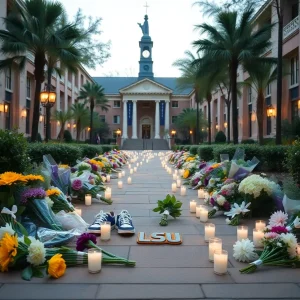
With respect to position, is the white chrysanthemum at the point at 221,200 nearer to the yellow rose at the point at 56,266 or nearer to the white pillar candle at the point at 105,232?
the white pillar candle at the point at 105,232

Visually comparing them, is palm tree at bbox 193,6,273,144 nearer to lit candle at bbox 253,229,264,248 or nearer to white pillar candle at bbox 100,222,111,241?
lit candle at bbox 253,229,264,248

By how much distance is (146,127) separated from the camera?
70625 millimetres

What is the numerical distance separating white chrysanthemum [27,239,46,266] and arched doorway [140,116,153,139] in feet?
217

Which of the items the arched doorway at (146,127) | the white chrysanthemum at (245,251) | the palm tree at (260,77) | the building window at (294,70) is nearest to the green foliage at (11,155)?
the white chrysanthemum at (245,251)

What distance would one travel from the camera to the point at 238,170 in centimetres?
745

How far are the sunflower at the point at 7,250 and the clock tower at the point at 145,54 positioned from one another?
229ft

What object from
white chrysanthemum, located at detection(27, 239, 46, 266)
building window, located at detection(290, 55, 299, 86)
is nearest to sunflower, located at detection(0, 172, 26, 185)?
white chrysanthemum, located at detection(27, 239, 46, 266)

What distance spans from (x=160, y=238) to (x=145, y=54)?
2817 inches

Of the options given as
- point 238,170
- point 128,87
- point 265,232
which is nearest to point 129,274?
point 265,232

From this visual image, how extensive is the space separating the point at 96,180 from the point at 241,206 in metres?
4.69

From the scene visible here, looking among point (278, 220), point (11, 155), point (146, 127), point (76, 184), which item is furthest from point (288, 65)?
point (146, 127)

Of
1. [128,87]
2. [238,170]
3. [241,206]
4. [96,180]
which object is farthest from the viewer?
[128,87]

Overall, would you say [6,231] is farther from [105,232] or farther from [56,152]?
[56,152]

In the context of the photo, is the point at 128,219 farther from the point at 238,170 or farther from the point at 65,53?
the point at 65,53
